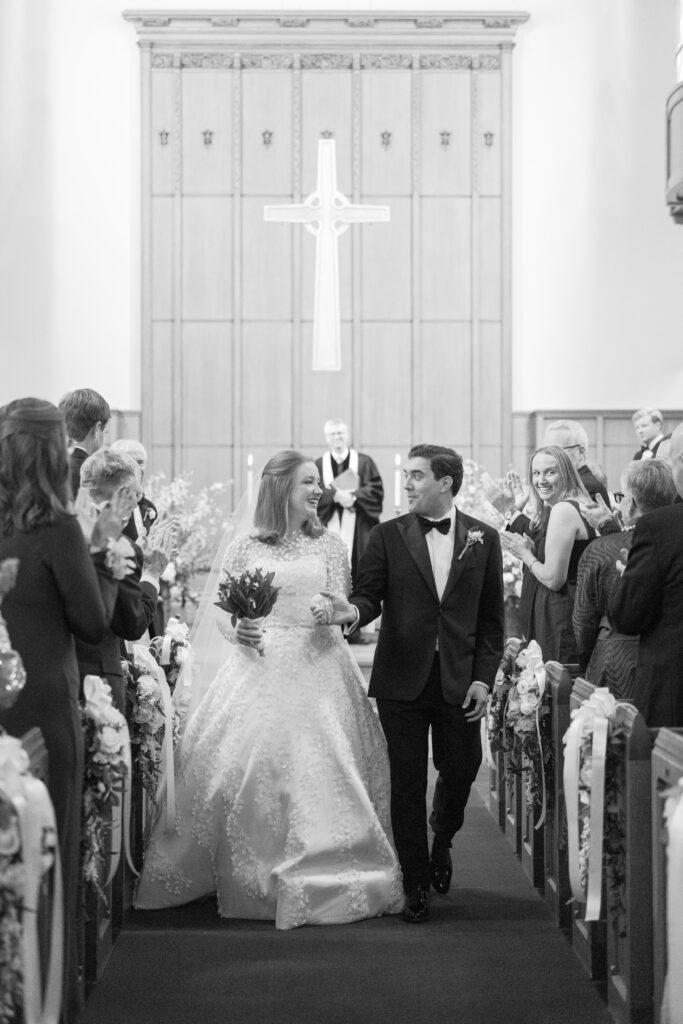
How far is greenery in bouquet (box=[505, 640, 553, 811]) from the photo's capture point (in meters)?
4.97

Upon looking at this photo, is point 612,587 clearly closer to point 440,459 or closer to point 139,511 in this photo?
point 440,459

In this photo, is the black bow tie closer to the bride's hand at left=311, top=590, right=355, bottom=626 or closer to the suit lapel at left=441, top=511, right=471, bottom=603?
the suit lapel at left=441, top=511, right=471, bottom=603

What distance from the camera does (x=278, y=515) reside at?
5137 millimetres

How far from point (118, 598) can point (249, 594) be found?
0.81 meters

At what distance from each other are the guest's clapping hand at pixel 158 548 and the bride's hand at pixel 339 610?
1.95ft

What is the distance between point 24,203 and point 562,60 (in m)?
5.38

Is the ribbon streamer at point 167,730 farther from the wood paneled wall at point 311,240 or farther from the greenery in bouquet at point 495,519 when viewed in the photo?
the wood paneled wall at point 311,240

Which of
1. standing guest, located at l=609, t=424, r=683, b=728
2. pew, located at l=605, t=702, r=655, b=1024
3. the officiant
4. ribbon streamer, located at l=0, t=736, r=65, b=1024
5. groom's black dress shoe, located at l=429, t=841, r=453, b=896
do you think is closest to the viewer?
ribbon streamer, located at l=0, t=736, r=65, b=1024

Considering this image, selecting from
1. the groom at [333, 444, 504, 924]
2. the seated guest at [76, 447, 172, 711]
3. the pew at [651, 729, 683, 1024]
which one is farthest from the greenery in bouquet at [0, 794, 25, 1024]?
the groom at [333, 444, 504, 924]

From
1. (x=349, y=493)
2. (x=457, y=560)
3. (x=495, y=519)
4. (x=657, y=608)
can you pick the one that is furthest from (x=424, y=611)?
(x=349, y=493)

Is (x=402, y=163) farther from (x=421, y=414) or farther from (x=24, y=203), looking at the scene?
(x=24, y=203)

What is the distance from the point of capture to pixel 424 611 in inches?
196

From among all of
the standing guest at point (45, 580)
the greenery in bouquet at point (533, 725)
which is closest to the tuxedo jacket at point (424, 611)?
the greenery in bouquet at point (533, 725)

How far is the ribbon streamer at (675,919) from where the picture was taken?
296cm
